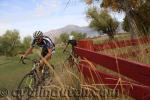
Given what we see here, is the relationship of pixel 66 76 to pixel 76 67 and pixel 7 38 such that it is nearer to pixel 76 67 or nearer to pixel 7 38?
pixel 76 67

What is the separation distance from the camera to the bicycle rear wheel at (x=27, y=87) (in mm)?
9500

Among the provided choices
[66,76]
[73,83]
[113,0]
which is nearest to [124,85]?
[73,83]

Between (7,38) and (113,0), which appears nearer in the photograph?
(113,0)

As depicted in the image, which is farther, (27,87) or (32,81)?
(32,81)

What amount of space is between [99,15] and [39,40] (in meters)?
96.4

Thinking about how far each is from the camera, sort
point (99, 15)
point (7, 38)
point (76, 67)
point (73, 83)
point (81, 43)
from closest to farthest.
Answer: point (73, 83) → point (76, 67) → point (81, 43) → point (99, 15) → point (7, 38)

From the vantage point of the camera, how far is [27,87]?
1015 cm

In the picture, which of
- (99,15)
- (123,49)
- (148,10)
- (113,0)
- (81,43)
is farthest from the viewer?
(99,15)

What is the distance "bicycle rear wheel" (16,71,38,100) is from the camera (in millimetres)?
9500

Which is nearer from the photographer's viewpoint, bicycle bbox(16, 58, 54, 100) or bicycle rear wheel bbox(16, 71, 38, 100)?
bicycle rear wheel bbox(16, 71, 38, 100)

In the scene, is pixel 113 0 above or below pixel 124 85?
above

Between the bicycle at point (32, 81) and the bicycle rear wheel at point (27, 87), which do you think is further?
the bicycle at point (32, 81)

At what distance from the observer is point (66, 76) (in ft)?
25.6

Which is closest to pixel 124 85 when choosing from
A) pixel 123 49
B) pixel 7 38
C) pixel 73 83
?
pixel 73 83
